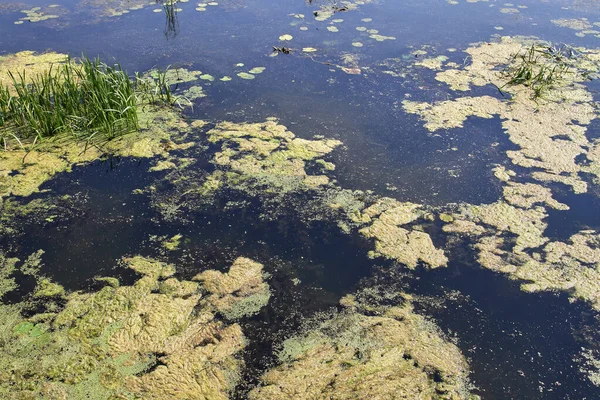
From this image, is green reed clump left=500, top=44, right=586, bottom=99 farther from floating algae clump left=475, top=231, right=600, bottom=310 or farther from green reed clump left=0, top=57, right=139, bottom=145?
green reed clump left=0, top=57, right=139, bottom=145

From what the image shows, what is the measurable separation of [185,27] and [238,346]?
13.3ft

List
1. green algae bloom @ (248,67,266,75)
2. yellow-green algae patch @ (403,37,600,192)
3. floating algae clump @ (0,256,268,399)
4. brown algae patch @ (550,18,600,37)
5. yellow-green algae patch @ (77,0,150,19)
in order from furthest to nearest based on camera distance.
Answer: yellow-green algae patch @ (77,0,150,19), brown algae patch @ (550,18,600,37), green algae bloom @ (248,67,266,75), yellow-green algae patch @ (403,37,600,192), floating algae clump @ (0,256,268,399)

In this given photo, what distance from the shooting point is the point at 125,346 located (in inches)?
76.2

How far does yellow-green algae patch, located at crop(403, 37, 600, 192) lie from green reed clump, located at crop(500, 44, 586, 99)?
1.2 inches

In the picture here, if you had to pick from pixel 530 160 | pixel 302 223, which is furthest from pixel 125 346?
pixel 530 160

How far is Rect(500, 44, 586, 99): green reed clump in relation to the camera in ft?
13.2

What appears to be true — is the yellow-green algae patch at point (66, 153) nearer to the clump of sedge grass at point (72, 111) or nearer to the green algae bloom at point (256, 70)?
the clump of sedge grass at point (72, 111)

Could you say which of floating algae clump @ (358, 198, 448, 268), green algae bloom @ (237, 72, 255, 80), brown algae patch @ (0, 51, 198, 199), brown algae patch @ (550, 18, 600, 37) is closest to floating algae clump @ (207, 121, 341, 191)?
brown algae patch @ (0, 51, 198, 199)

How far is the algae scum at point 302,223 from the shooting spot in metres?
1.89

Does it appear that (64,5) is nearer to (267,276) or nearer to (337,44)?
(337,44)

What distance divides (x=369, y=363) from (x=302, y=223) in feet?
2.98

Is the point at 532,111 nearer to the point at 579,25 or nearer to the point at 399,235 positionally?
the point at 399,235

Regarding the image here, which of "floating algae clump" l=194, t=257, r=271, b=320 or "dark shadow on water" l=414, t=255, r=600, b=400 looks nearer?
"dark shadow on water" l=414, t=255, r=600, b=400

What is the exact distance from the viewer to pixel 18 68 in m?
4.11
